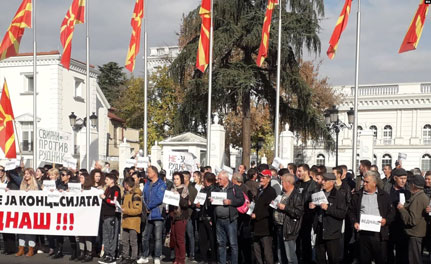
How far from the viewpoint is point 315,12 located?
26.2 meters

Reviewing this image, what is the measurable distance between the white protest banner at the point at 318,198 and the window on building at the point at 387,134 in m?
55.3

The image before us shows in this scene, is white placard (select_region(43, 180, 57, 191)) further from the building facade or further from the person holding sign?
the building facade

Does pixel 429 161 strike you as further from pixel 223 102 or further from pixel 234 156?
pixel 223 102

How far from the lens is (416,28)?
1667 cm

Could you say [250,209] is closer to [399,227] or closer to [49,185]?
[399,227]

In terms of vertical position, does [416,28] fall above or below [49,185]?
above

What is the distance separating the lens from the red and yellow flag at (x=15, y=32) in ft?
62.5

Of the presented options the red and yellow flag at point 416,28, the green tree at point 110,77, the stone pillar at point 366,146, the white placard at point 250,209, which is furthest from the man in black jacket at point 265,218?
the green tree at point 110,77

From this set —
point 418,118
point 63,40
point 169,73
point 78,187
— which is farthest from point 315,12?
point 418,118

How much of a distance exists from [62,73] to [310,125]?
2009cm

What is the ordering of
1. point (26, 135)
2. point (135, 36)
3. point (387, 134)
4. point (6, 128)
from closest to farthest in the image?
1. point (6, 128)
2. point (135, 36)
3. point (26, 135)
4. point (387, 134)

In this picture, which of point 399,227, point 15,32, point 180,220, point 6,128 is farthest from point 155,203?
point 15,32

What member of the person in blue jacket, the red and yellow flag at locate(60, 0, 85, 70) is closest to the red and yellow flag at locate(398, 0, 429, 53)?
the person in blue jacket

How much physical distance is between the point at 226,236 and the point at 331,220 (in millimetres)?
2272
